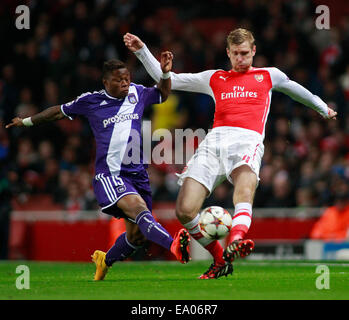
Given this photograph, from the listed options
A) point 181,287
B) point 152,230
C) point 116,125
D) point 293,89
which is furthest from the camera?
point 116,125

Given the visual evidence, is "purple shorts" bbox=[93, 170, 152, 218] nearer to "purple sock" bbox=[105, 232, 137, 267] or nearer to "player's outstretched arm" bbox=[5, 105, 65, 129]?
"purple sock" bbox=[105, 232, 137, 267]

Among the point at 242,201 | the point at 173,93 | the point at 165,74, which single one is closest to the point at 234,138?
the point at 242,201

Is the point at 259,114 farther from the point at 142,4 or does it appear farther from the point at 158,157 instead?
the point at 142,4

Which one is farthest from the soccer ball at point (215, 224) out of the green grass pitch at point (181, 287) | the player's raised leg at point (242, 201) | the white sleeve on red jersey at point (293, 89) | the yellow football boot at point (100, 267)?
the white sleeve on red jersey at point (293, 89)

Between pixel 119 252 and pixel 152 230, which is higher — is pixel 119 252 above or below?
below

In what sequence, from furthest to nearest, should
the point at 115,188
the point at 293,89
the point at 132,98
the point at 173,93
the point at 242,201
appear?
the point at 173,93 → the point at 132,98 → the point at 293,89 → the point at 115,188 → the point at 242,201

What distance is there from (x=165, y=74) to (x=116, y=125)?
28.3 inches

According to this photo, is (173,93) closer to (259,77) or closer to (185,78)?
(185,78)

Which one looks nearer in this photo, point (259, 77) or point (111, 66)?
point (259, 77)

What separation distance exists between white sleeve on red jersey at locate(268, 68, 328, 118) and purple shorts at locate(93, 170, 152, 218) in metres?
1.61

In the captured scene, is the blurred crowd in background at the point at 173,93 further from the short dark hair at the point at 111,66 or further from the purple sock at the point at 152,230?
the purple sock at the point at 152,230

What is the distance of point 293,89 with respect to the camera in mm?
8547
